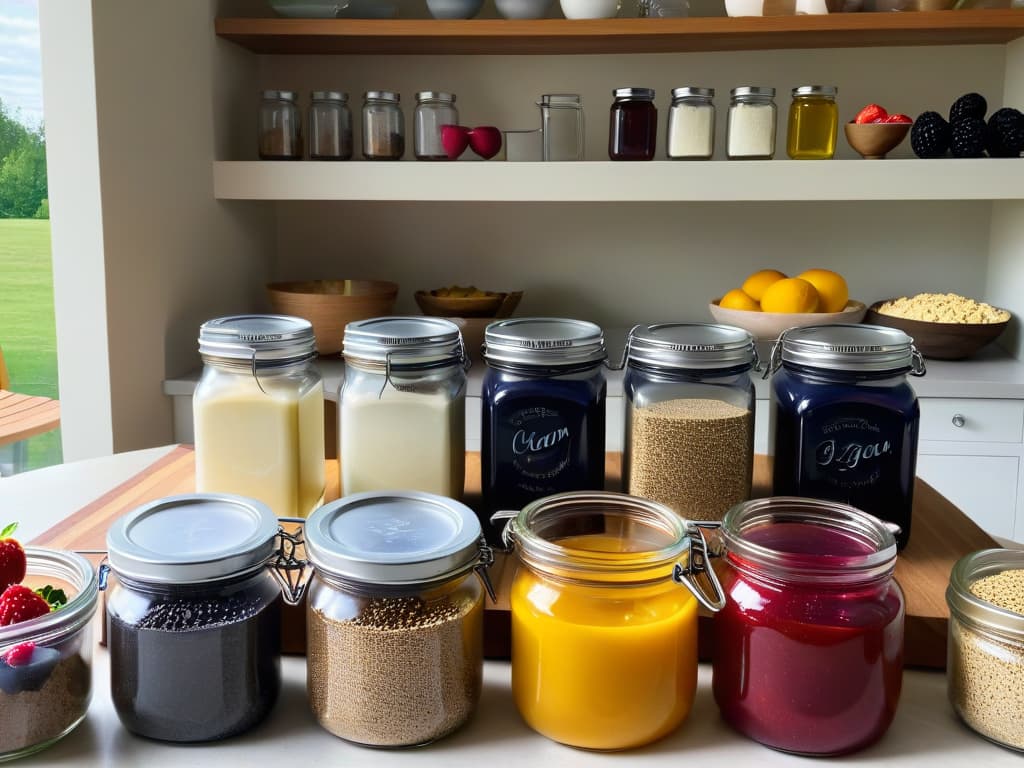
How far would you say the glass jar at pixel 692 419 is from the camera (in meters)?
0.95

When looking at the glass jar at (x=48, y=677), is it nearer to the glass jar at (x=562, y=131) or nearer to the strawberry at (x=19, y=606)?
the strawberry at (x=19, y=606)

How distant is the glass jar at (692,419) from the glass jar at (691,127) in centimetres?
151

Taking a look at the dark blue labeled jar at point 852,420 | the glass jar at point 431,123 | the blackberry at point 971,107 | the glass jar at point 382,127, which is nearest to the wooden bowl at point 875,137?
the blackberry at point 971,107

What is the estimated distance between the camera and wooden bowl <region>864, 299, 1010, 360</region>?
2377mm

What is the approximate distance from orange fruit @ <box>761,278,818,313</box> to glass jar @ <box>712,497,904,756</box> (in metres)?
1.73

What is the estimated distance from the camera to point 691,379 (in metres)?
0.96

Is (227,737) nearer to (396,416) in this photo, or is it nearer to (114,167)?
(396,416)

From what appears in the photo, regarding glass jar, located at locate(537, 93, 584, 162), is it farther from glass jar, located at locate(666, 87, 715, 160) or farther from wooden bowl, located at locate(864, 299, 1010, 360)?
wooden bowl, located at locate(864, 299, 1010, 360)

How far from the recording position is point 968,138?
2406 mm

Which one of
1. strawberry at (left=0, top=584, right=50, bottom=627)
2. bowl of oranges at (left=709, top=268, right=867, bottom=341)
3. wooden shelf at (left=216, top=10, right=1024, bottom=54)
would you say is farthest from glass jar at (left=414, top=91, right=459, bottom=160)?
strawberry at (left=0, top=584, right=50, bottom=627)

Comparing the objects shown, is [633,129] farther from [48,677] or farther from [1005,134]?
[48,677]

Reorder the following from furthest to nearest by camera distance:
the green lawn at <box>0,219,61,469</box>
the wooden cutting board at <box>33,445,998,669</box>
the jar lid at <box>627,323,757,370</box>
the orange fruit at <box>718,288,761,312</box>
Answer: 1. the green lawn at <box>0,219,61,469</box>
2. the orange fruit at <box>718,288,761,312</box>
3. the jar lid at <box>627,323,757,370</box>
4. the wooden cutting board at <box>33,445,998,669</box>

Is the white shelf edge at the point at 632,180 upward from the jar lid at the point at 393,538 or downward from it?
upward

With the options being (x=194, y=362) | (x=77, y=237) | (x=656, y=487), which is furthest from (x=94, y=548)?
(x=194, y=362)
